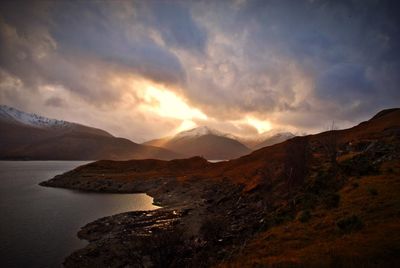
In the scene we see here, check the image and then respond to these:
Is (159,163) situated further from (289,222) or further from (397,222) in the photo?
(397,222)

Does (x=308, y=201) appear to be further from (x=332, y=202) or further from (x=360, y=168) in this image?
(x=360, y=168)

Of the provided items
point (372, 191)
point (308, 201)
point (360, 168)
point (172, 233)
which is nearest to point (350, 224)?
point (372, 191)

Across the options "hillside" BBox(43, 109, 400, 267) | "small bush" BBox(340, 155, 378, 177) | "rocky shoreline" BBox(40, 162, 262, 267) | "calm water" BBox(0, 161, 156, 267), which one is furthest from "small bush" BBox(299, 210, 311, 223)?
"calm water" BBox(0, 161, 156, 267)

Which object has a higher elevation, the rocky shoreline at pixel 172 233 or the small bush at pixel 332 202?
the small bush at pixel 332 202

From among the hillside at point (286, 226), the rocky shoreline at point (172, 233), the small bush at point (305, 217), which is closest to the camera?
the hillside at point (286, 226)

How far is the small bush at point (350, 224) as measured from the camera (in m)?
17.2

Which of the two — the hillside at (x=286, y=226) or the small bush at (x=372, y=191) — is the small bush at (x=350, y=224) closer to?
the hillside at (x=286, y=226)

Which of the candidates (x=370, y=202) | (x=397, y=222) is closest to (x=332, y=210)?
(x=370, y=202)

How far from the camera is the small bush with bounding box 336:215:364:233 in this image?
679 inches

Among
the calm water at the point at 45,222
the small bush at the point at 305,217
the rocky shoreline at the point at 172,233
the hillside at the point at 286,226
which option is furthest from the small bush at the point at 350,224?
the calm water at the point at 45,222

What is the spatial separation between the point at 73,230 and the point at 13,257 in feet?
32.3

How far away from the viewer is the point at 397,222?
640 inches

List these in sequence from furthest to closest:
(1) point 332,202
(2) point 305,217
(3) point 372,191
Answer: (1) point 332,202
(3) point 372,191
(2) point 305,217

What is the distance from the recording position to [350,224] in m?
17.8
